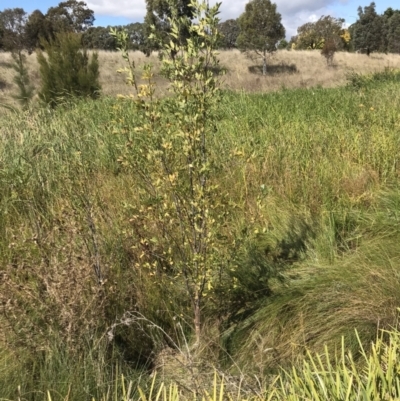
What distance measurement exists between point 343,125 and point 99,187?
2.95 meters

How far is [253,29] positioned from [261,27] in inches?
24.5

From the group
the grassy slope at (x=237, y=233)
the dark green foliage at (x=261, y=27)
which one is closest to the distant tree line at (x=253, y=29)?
the dark green foliage at (x=261, y=27)

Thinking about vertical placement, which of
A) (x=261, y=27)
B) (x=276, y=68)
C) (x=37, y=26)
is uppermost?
(x=37, y=26)

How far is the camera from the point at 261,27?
2967 centimetres

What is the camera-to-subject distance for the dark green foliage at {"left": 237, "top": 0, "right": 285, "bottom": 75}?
29094 millimetres

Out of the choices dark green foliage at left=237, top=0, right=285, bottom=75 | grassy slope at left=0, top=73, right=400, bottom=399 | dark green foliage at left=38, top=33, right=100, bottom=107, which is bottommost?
grassy slope at left=0, top=73, right=400, bottom=399

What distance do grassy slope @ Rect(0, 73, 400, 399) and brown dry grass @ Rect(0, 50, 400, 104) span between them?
54.0 ft

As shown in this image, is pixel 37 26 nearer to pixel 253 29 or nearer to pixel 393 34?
pixel 253 29

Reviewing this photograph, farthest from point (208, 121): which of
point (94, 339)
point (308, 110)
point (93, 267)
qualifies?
point (308, 110)

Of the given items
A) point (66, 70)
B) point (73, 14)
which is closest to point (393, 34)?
point (73, 14)

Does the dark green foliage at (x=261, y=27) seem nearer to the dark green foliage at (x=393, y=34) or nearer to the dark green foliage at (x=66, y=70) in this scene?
the dark green foliage at (x=393, y=34)

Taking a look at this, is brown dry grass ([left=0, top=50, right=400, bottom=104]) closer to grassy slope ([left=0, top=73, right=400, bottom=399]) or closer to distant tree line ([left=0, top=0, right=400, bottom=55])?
distant tree line ([left=0, top=0, right=400, bottom=55])

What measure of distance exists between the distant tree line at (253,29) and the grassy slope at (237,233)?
69.1ft

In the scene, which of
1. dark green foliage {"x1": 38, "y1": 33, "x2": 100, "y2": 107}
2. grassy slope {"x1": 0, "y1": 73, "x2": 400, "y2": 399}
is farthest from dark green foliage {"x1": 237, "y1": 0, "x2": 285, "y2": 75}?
grassy slope {"x1": 0, "y1": 73, "x2": 400, "y2": 399}
